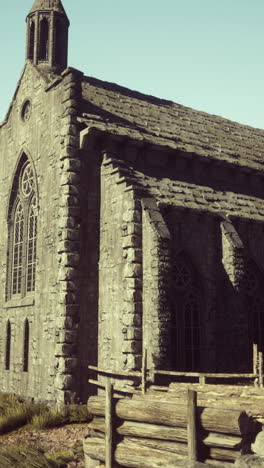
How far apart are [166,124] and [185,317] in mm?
8721

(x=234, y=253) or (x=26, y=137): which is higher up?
(x=26, y=137)

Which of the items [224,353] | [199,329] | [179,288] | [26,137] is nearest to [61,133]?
[26,137]

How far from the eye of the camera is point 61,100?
18.8 meters

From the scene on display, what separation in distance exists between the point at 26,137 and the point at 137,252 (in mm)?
8088

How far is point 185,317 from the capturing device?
17906 mm

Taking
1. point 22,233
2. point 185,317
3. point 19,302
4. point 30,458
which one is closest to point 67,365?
point 185,317

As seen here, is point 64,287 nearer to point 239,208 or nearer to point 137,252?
point 137,252

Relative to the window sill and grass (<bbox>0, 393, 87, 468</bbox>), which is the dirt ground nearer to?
grass (<bbox>0, 393, 87, 468</bbox>)

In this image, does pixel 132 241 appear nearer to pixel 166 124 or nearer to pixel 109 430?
pixel 109 430

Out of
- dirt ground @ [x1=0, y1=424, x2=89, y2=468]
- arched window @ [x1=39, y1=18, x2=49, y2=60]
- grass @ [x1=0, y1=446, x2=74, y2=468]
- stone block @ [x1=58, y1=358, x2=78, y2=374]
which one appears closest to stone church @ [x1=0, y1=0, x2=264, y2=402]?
stone block @ [x1=58, y1=358, x2=78, y2=374]

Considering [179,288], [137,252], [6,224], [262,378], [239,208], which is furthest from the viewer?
[6,224]

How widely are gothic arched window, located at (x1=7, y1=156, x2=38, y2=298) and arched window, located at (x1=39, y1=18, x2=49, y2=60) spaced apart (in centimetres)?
504

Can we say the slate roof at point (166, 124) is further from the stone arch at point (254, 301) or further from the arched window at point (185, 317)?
the arched window at point (185, 317)

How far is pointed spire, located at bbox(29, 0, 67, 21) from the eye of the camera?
22.9 m
